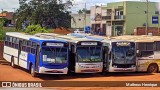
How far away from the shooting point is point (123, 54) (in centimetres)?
2675

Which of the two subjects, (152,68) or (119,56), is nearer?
(119,56)

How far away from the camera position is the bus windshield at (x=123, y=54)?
1044 inches

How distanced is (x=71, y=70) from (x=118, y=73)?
3.89 metres

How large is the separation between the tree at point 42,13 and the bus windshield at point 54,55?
36243mm

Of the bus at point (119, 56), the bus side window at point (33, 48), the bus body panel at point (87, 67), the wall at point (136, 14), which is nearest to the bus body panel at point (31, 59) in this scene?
the bus side window at point (33, 48)

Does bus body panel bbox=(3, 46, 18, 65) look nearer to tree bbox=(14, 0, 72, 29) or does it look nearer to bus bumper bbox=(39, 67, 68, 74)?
bus bumper bbox=(39, 67, 68, 74)

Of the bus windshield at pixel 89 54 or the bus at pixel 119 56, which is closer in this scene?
the bus windshield at pixel 89 54

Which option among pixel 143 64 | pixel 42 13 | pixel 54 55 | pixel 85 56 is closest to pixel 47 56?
pixel 54 55

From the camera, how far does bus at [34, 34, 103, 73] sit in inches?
993

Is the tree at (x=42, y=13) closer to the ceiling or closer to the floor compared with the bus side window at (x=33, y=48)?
closer to the ceiling

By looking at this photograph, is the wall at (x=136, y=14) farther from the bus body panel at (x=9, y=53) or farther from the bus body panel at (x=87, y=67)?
the bus body panel at (x=87, y=67)

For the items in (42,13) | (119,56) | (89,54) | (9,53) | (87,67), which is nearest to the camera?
(87,67)

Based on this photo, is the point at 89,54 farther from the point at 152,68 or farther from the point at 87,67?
the point at 152,68

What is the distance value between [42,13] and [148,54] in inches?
1352
